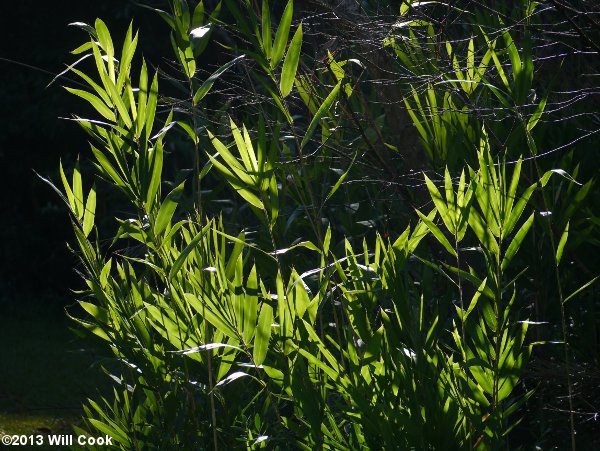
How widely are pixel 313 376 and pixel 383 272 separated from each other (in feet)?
1.11

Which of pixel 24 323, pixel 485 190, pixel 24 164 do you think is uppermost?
pixel 485 190

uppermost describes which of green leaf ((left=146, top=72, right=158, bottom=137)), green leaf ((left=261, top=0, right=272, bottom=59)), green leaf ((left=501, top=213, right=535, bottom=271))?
green leaf ((left=261, top=0, right=272, bottom=59))

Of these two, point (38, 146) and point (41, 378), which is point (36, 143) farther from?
point (41, 378)

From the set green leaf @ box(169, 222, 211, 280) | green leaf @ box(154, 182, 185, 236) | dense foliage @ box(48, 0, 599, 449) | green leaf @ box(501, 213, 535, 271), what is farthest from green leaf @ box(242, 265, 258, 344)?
green leaf @ box(501, 213, 535, 271)

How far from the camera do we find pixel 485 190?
79.7 inches

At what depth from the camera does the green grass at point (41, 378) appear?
17.2ft

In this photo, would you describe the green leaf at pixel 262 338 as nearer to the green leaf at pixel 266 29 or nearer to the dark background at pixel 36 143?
the green leaf at pixel 266 29

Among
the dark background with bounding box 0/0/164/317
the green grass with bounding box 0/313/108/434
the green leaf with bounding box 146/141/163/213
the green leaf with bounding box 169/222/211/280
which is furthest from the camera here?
the dark background with bounding box 0/0/164/317

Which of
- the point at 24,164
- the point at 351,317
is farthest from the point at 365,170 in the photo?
the point at 24,164

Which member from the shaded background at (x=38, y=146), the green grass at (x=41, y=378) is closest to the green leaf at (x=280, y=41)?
the green grass at (x=41, y=378)

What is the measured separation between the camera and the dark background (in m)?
8.79

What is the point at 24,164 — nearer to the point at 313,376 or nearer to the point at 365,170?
the point at 365,170

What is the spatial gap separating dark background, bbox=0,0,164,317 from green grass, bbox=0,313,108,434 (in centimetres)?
96

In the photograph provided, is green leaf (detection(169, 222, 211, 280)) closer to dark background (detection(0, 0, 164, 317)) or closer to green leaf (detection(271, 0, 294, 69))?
green leaf (detection(271, 0, 294, 69))
